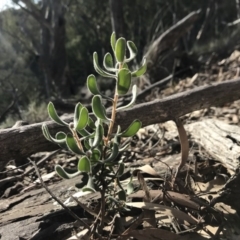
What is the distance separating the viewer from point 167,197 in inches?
54.5

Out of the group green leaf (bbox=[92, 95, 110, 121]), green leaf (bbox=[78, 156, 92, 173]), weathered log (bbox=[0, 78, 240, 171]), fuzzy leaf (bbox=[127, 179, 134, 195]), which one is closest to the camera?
green leaf (bbox=[78, 156, 92, 173])

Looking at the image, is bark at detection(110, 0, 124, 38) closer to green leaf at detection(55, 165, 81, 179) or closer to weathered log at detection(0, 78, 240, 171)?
weathered log at detection(0, 78, 240, 171)

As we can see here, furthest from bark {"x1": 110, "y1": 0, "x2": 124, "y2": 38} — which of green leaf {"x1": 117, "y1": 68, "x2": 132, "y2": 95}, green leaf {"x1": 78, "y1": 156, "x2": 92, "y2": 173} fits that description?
green leaf {"x1": 78, "y1": 156, "x2": 92, "y2": 173}

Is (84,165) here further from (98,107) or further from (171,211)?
(171,211)

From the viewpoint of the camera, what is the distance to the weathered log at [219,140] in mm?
1861

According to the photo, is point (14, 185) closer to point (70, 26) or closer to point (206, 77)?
point (206, 77)

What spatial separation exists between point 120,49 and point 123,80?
9 cm

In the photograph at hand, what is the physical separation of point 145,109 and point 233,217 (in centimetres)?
84

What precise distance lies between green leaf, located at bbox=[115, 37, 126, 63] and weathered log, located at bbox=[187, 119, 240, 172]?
0.79 metres

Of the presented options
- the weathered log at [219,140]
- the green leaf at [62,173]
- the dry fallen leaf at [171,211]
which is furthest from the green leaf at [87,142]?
the weathered log at [219,140]

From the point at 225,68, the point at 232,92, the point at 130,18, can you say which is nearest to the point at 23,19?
the point at 130,18

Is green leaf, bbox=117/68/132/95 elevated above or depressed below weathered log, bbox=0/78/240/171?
above

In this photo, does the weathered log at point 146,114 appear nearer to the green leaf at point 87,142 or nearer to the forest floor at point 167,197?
the forest floor at point 167,197

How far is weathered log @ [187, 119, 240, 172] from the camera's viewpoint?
1.86 m
